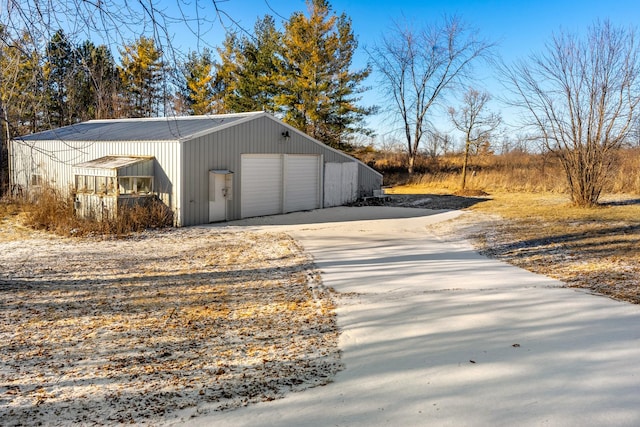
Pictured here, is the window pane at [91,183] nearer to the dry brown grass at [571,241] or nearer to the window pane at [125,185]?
the window pane at [125,185]

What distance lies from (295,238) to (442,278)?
4925 mm

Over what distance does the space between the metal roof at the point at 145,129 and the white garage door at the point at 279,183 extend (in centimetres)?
153

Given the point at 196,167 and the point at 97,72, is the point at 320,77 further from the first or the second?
the point at 97,72

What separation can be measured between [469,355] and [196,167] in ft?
35.1

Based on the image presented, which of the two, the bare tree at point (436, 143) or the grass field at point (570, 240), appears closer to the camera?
the grass field at point (570, 240)

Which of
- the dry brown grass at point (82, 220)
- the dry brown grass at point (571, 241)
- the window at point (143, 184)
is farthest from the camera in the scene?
the window at point (143, 184)

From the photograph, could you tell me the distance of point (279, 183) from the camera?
16688 millimetres

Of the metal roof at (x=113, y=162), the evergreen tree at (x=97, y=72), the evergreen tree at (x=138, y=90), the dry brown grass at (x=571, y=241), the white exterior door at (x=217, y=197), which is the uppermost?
the evergreen tree at (x=138, y=90)

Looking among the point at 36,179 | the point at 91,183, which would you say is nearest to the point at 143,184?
the point at 91,183

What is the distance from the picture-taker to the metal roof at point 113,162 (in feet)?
42.9

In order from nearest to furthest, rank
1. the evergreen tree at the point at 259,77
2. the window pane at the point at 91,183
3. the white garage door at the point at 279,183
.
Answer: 1. the window pane at the point at 91,183
2. the white garage door at the point at 279,183
3. the evergreen tree at the point at 259,77

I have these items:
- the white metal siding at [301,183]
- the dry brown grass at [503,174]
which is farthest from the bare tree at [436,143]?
the white metal siding at [301,183]

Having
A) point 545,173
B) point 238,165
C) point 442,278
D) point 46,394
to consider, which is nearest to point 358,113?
point 545,173

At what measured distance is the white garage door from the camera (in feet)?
50.8
